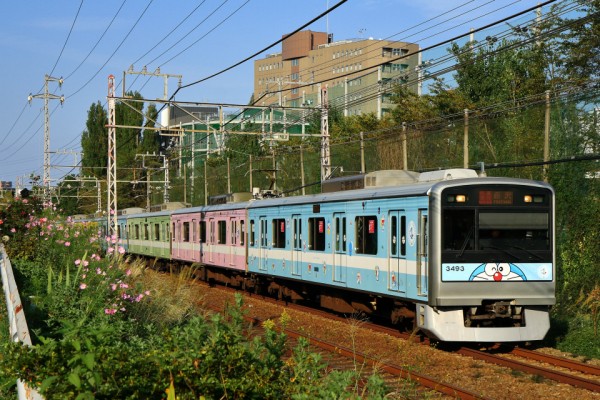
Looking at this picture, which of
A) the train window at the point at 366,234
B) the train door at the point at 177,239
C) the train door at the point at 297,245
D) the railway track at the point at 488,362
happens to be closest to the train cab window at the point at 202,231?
the train door at the point at 177,239

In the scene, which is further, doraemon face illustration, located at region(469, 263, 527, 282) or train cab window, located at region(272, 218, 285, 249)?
train cab window, located at region(272, 218, 285, 249)

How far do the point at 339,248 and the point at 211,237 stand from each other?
11.0 metres

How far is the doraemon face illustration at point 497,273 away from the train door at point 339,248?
151 inches

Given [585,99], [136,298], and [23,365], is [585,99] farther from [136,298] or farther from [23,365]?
[23,365]

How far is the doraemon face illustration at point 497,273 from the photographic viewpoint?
1245cm

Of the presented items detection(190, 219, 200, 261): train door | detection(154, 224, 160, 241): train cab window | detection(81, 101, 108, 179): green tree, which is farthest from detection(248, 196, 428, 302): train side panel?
detection(81, 101, 108, 179): green tree

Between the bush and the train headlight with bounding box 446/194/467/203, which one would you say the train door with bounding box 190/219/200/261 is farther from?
the bush

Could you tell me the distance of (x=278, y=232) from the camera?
794 inches

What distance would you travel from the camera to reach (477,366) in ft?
38.0

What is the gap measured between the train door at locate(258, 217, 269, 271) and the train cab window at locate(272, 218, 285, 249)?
65cm

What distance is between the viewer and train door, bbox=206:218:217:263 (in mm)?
26375

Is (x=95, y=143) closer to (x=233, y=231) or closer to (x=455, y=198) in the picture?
(x=233, y=231)

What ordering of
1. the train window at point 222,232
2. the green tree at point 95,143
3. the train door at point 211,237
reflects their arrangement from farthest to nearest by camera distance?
the green tree at point 95,143, the train door at point 211,237, the train window at point 222,232

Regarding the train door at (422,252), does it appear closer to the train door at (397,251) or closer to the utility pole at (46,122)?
the train door at (397,251)
